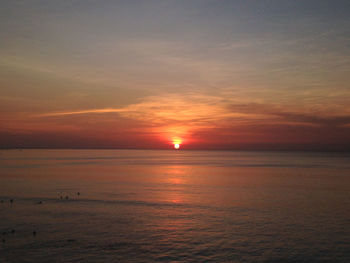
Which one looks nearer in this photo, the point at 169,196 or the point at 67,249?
the point at 67,249

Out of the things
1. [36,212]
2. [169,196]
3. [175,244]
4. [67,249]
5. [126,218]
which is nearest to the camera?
[67,249]

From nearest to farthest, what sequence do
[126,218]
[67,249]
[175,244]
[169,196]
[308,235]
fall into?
1. [67,249]
2. [175,244]
3. [308,235]
4. [126,218]
5. [169,196]

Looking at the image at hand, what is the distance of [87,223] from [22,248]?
7.92 m

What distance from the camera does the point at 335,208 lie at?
39.4 metres

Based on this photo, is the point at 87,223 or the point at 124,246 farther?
the point at 87,223

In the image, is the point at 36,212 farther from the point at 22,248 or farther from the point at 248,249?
the point at 248,249

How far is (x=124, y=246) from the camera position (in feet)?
81.5

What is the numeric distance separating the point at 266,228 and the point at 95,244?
54.6 feet

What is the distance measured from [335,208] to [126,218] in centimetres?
2719

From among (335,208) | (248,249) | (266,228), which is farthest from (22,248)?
(335,208)

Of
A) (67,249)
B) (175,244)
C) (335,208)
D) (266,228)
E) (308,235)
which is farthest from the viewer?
(335,208)

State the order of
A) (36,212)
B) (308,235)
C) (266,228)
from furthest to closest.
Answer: (36,212), (266,228), (308,235)

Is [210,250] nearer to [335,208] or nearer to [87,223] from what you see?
[87,223]

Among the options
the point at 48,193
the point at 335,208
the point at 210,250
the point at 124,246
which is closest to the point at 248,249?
the point at 210,250
